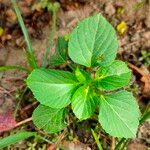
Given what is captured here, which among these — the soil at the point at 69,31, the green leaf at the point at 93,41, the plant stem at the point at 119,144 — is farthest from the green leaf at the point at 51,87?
the soil at the point at 69,31

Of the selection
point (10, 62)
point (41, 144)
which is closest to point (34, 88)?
point (41, 144)

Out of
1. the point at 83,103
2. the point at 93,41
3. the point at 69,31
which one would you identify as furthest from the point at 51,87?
the point at 69,31

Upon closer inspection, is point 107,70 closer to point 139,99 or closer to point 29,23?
point 139,99

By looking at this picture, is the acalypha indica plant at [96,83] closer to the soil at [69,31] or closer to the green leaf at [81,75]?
the green leaf at [81,75]

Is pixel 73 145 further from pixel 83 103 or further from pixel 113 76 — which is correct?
pixel 113 76

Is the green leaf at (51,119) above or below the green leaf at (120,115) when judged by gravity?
above

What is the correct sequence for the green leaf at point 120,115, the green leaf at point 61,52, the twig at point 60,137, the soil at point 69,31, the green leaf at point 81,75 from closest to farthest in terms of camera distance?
the green leaf at point 120,115 → the green leaf at point 81,75 → the green leaf at point 61,52 → the twig at point 60,137 → the soil at point 69,31

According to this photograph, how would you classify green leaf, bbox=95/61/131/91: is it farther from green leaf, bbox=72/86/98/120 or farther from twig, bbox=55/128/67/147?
twig, bbox=55/128/67/147
